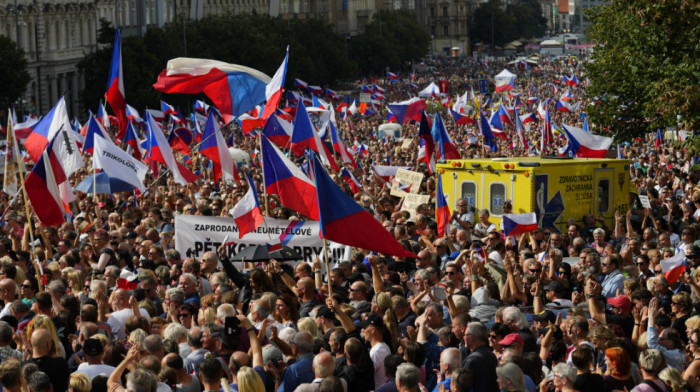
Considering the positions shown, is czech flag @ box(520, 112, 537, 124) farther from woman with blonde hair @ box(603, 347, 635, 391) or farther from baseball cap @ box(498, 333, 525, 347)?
woman with blonde hair @ box(603, 347, 635, 391)

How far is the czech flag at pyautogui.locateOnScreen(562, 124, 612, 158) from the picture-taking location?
2270cm

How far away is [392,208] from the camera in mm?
19344

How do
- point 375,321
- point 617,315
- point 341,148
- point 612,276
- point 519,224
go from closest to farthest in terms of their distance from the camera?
point 375,321
point 617,315
point 612,276
point 519,224
point 341,148

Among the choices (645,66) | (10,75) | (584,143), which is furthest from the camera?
(10,75)

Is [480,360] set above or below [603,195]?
above

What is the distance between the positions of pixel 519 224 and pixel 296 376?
7.29 metres

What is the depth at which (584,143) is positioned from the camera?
23.0 m

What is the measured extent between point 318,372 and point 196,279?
157 inches

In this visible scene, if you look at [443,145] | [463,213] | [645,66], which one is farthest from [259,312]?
[645,66]

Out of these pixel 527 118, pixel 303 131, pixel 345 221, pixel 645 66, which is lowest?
pixel 527 118

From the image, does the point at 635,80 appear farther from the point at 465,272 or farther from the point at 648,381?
the point at 648,381

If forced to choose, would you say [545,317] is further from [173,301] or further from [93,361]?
Result: [93,361]

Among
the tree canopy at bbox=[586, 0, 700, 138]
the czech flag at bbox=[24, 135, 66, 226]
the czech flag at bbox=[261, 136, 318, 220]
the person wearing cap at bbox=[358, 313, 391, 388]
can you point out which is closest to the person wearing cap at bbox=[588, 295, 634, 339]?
the person wearing cap at bbox=[358, 313, 391, 388]

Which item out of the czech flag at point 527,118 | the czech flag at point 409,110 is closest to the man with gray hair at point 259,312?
the czech flag at point 409,110
